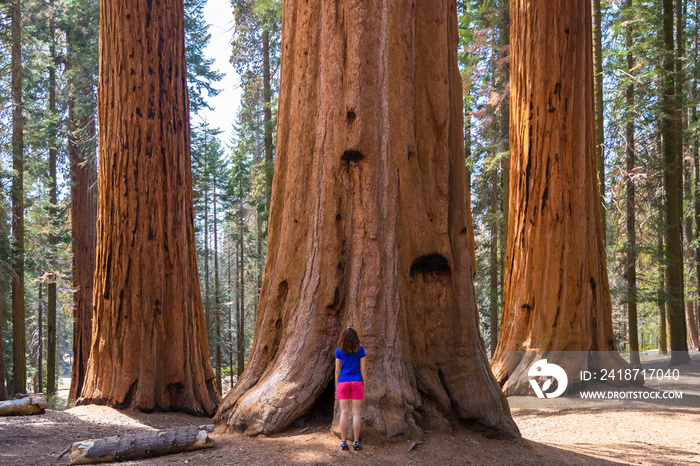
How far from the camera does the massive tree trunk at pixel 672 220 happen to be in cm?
1348

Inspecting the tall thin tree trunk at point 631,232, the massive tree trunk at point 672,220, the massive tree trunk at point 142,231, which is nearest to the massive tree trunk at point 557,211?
the tall thin tree trunk at point 631,232

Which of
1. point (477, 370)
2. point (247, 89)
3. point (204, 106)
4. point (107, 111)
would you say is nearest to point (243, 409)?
point (477, 370)

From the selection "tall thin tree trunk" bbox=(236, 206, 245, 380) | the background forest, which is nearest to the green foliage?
the background forest

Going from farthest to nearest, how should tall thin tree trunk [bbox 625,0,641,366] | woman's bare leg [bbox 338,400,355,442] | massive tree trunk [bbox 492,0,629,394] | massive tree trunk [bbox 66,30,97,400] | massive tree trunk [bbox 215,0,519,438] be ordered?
massive tree trunk [bbox 66,30,97,400]
tall thin tree trunk [bbox 625,0,641,366]
massive tree trunk [bbox 492,0,629,394]
massive tree trunk [bbox 215,0,519,438]
woman's bare leg [bbox 338,400,355,442]

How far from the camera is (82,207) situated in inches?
629

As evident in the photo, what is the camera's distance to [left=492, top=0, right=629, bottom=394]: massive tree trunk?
28.8 feet

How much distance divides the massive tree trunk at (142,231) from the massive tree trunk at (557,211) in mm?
5602

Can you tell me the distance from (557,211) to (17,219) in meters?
15.4

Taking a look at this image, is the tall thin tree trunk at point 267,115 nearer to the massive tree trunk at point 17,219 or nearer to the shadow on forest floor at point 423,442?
the massive tree trunk at point 17,219

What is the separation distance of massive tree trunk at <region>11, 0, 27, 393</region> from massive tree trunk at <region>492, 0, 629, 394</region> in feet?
43.9

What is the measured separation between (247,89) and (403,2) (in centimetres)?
2215

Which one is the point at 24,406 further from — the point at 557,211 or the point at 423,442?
the point at 557,211

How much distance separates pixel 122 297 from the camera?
7227mm

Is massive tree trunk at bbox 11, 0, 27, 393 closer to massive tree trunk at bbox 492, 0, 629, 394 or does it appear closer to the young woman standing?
massive tree trunk at bbox 492, 0, 629, 394
